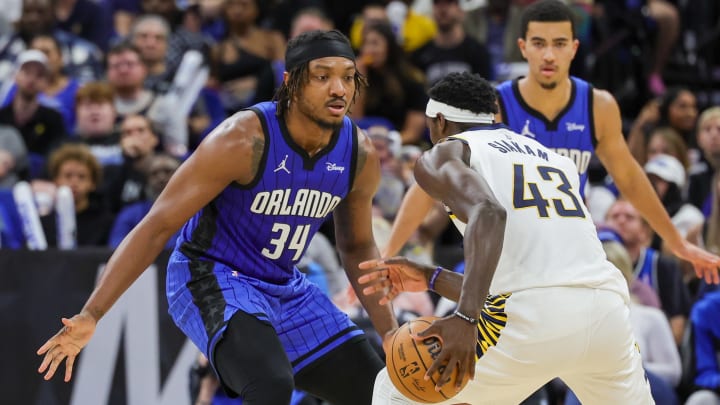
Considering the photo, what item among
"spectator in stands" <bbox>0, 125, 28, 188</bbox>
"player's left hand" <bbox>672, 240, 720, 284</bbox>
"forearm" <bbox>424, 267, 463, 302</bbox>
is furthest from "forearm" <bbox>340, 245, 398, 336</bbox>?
"spectator in stands" <bbox>0, 125, 28, 188</bbox>

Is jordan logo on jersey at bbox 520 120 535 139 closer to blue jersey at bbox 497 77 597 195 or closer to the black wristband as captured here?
blue jersey at bbox 497 77 597 195

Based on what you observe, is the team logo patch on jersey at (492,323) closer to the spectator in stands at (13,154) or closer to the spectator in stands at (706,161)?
the spectator in stands at (706,161)

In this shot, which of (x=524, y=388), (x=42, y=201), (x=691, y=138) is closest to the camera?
(x=524, y=388)

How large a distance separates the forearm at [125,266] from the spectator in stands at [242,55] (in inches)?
258

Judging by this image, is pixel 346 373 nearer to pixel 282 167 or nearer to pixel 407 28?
pixel 282 167

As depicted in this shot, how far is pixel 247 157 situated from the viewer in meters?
5.36

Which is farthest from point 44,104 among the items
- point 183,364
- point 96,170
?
point 183,364

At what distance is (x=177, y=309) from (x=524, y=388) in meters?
1.67

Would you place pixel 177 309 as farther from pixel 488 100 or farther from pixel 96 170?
pixel 96 170

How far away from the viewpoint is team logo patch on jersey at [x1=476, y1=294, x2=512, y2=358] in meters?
4.76

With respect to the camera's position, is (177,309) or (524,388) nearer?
(524,388)

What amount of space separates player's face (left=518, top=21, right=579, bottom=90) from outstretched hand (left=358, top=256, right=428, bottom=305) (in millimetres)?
2232

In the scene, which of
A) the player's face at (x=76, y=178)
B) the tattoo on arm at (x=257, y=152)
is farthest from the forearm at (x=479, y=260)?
the player's face at (x=76, y=178)

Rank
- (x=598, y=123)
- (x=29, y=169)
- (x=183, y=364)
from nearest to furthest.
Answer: (x=598, y=123)
(x=183, y=364)
(x=29, y=169)
